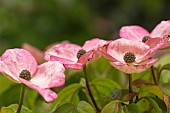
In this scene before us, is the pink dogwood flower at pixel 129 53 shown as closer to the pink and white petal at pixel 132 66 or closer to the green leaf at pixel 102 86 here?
the pink and white petal at pixel 132 66

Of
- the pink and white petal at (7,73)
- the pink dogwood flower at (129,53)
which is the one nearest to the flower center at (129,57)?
the pink dogwood flower at (129,53)

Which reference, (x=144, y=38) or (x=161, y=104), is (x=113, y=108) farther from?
(x=144, y=38)

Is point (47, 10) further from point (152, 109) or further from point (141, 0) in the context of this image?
point (152, 109)

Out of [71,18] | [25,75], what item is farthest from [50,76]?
[71,18]

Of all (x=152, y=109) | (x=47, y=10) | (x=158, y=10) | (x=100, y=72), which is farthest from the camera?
(x=158, y=10)

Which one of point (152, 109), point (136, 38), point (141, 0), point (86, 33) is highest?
point (141, 0)

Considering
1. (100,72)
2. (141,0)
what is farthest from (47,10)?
(100,72)

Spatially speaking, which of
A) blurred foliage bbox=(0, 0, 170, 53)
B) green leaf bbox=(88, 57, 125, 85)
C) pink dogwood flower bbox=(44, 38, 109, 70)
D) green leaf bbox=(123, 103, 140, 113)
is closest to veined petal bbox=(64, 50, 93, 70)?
pink dogwood flower bbox=(44, 38, 109, 70)
